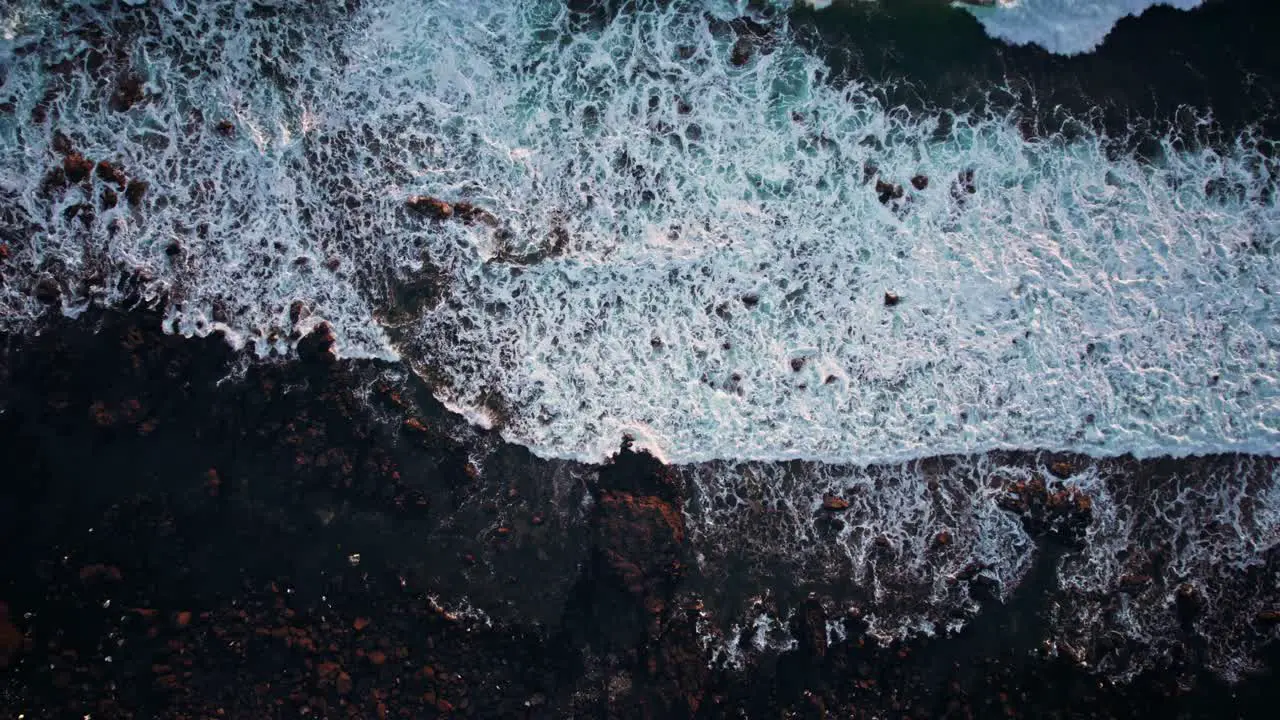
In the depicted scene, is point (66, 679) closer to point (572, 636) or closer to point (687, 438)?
point (572, 636)

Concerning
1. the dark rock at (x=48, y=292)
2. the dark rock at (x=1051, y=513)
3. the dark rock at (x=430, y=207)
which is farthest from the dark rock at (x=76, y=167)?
the dark rock at (x=1051, y=513)

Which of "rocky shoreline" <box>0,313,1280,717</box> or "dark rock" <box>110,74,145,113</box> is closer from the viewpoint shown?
"rocky shoreline" <box>0,313,1280,717</box>

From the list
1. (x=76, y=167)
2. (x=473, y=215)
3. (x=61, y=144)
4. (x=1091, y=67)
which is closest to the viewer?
(x=76, y=167)

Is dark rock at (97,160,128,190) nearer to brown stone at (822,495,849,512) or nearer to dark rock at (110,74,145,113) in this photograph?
dark rock at (110,74,145,113)

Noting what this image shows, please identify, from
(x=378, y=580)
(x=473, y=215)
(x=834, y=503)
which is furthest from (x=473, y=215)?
(x=834, y=503)

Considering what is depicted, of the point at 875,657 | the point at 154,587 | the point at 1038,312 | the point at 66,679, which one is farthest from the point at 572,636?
the point at 1038,312

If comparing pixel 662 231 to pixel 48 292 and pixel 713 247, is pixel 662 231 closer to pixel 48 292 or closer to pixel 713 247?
pixel 713 247

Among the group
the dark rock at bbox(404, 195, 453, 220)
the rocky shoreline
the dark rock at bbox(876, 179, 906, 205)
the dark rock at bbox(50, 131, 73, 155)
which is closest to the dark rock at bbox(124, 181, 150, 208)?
the dark rock at bbox(50, 131, 73, 155)
